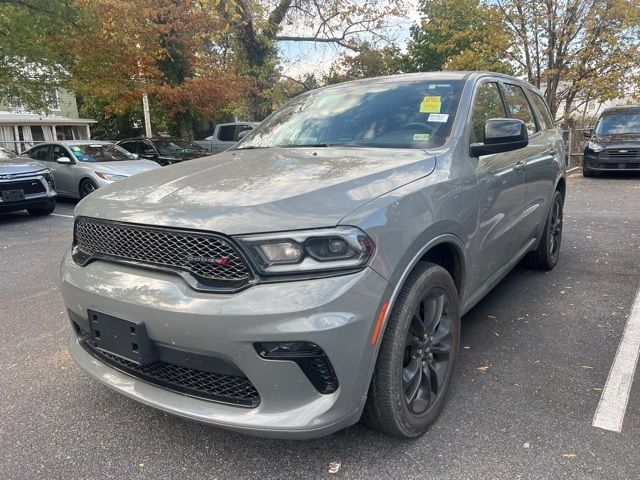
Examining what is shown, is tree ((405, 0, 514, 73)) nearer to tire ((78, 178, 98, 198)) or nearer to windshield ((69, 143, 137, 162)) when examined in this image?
windshield ((69, 143, 137, 162))

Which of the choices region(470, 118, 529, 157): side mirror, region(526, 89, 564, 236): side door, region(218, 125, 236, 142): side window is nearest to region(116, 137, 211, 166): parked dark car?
region(218, 125, 236, 142): side window

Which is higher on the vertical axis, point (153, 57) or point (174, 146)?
point (153, 57)

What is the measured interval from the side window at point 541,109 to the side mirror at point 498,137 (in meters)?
1.99

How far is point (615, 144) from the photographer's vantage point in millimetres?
11969

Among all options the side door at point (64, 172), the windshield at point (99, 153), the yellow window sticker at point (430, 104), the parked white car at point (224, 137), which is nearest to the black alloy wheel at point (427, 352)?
the yellow window sticker at point (430, 104)

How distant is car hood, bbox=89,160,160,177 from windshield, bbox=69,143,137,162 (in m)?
0.29

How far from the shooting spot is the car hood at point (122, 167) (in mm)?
10148

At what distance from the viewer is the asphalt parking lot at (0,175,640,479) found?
221 cm

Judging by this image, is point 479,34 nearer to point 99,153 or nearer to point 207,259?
point 99,153

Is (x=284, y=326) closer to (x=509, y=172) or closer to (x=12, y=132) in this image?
(x=509, y=172)

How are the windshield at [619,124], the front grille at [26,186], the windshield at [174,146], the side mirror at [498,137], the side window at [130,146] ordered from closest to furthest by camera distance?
1. the side mirror at [498,137]
2. the front grille at [26,186]
3. the windshield at [619,124]
4. the windshield at [174,146]
5. the side window at [130,146]

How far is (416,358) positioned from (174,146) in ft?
40.9

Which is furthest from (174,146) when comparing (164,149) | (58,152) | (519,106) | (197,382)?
(197,382)

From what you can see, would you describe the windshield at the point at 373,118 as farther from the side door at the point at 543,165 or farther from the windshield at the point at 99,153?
the windshield at the point at 99,153
